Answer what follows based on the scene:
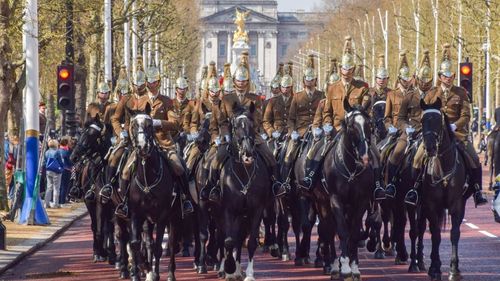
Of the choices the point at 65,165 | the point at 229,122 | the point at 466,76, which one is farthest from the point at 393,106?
the point at 65,165

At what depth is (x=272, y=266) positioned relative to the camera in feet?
67.6

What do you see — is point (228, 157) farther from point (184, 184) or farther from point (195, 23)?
point (195, 23)

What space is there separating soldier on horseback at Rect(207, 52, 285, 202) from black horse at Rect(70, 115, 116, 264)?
195cm

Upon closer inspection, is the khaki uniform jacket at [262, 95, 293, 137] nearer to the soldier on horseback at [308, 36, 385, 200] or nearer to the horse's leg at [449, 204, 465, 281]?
the soldier on horseback at [308, 36, 385, 200]

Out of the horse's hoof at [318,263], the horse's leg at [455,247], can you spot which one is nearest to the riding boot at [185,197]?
the horse's hoof at [318,263]

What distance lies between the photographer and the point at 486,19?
173ft

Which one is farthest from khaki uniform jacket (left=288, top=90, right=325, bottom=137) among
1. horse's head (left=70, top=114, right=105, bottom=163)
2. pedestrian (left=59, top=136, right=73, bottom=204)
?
pedestrian (left=59, top=136, right=73, bottom=204)

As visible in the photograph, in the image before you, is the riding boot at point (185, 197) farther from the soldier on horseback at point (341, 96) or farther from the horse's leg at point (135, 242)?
the soldier on horseback at point (341, 96)

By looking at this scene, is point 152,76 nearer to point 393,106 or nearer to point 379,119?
point 393,106

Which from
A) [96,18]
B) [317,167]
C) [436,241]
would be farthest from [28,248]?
[96,18]

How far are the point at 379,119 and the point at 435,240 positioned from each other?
6.64m

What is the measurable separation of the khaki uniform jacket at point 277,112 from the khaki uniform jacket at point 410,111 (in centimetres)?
221

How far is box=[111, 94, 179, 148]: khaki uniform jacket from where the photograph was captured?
19089 mm

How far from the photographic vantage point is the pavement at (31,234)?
22.2 meters
